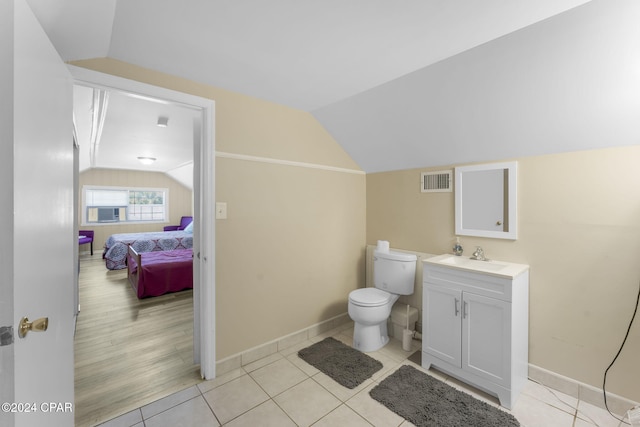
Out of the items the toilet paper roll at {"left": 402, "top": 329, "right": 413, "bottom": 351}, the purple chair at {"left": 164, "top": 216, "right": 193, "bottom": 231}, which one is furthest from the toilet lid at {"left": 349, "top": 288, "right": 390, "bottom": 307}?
the purple chair at {"left": 164, "top": 216, "right": 193, "bottom": 231}

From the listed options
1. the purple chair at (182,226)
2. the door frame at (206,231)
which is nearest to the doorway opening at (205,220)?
the door frame at (206,231)

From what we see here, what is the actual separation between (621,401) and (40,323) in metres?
3.01

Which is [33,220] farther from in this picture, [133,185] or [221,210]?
[133,185]

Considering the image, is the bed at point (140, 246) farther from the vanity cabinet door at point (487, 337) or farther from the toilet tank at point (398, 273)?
the vanity cabinet door at point (487, 337)

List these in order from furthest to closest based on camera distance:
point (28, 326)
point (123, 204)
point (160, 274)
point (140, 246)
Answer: point (123, 204), point (140, 246), point (160, 274), point (28, 326)

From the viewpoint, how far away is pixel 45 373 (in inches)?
40.2

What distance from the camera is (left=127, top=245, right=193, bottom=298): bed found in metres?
3.63

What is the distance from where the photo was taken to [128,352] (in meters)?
2.39

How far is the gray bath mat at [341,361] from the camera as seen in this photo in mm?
2053

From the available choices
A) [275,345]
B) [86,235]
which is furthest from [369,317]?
[86,235]

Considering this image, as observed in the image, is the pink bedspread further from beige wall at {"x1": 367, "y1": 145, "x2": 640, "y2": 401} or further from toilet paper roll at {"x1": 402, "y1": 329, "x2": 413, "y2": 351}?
→ beige wall at {"x1": 367, "y1": 145, "x2": 640, "y2": 401}

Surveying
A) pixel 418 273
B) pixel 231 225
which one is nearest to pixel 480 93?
pixel 418 273

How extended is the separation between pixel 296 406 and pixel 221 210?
56.8 inches

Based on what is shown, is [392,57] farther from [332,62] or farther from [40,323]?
[40,323]
